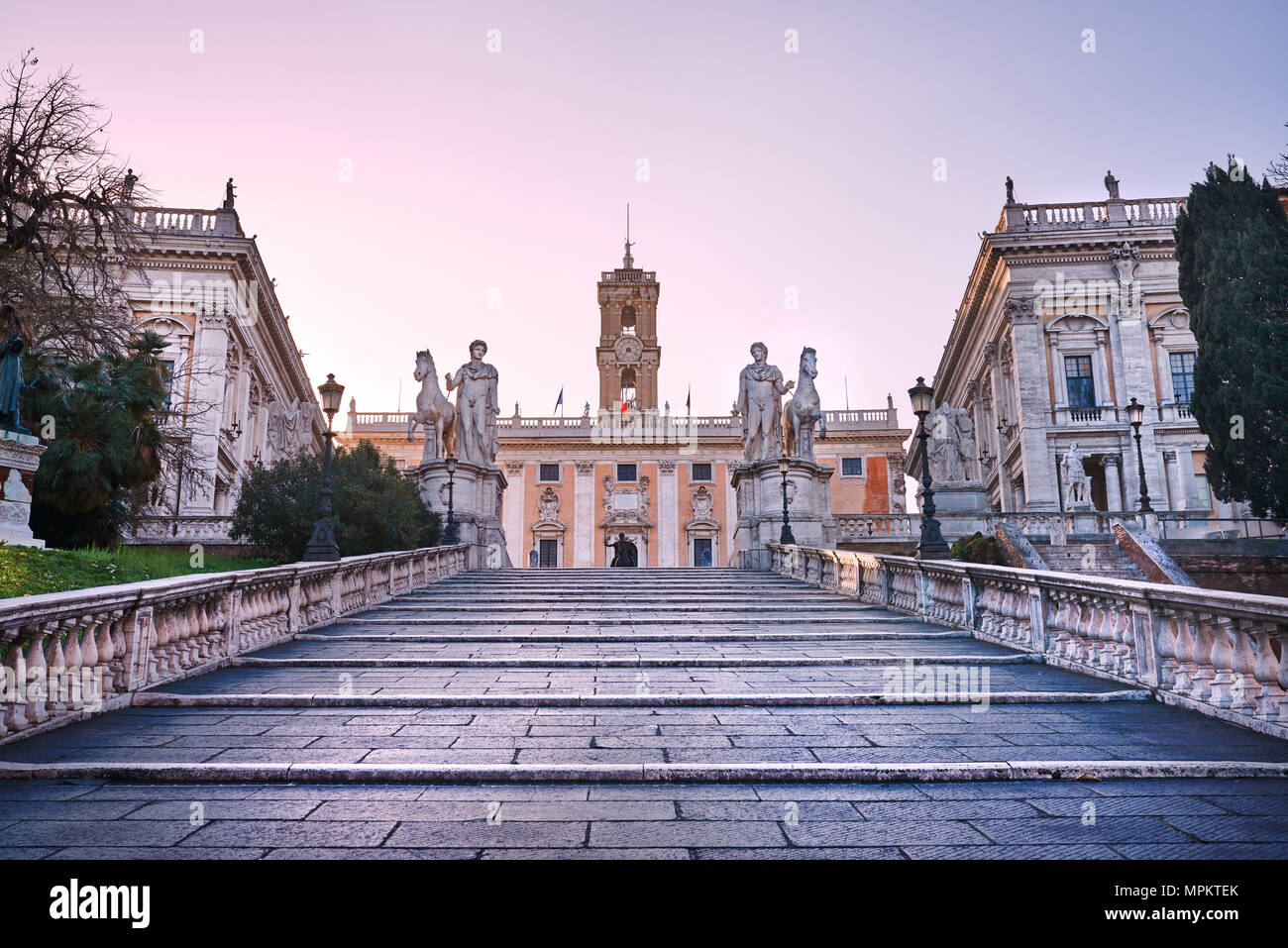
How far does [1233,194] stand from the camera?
23859 millimetres

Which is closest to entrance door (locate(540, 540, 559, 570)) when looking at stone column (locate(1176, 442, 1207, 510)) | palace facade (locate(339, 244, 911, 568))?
palace facade (locate(339, 244, 911, 568))

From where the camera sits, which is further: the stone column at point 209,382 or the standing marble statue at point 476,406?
the stone column at point 209,382

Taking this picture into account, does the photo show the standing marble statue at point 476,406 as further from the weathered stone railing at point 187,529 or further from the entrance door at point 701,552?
the entrance door at point 701,552

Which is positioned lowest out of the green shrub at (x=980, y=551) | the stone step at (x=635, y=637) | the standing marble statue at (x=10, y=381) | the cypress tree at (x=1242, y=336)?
the stone step at (x=635, y=637)

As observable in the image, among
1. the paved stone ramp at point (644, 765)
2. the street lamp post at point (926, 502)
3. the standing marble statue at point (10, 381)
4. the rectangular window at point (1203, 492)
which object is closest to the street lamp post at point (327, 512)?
the paved stone ramp at point (644, 765)

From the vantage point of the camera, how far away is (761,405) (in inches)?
813

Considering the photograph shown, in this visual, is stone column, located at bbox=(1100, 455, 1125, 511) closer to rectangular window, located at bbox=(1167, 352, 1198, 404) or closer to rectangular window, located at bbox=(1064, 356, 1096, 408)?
rectangular window, located at bbox=(1064, 356, 1096, 408)

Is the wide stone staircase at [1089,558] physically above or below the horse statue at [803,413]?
below

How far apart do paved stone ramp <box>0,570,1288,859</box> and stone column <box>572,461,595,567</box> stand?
1826 inches

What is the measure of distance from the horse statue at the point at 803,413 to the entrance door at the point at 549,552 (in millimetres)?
35174

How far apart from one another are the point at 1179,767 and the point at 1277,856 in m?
1.34

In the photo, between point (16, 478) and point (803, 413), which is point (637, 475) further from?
point (16, 478)

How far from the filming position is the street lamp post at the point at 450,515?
19.5m
